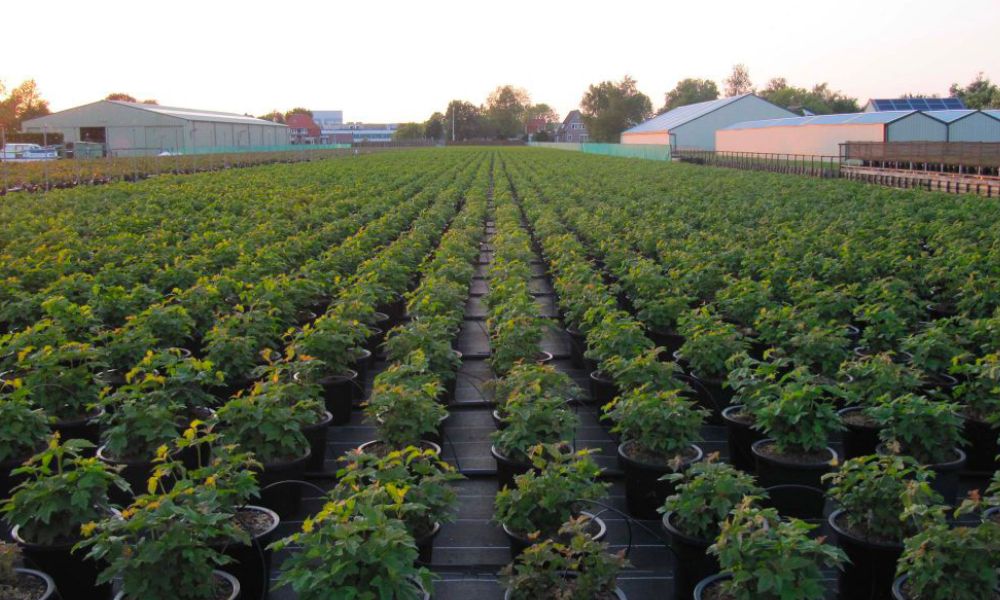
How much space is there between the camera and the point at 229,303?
11039mm

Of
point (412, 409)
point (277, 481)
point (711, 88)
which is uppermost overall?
point (711, 88)

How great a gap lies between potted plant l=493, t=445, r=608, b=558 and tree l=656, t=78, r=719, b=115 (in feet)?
494

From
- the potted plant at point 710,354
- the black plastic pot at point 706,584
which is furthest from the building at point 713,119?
the black plastic pot at point 706,584

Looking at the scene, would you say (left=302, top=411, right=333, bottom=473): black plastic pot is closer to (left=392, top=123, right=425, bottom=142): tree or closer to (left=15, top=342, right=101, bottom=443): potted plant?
(left=15, top=342, right=101, bottom=443): potted plant

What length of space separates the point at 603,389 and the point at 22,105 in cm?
12929

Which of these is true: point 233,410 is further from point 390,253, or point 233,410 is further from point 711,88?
point 711,88

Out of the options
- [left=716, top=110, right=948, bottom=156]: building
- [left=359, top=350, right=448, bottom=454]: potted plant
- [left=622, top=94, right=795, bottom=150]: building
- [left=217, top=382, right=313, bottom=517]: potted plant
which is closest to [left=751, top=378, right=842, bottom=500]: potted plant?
[left=359, top=350, right=448, bottom=454]: potted plant

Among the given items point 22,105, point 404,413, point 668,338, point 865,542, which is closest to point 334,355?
point 404,413

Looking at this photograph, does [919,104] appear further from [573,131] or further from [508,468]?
[573,131]

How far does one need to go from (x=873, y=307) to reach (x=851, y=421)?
2.04 meters

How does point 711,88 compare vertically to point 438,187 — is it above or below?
above

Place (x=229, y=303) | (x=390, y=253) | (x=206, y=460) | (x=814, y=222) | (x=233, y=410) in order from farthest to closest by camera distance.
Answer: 1. (x=814, y=222)
2. (x=390, y=253)
3. (x=229, y=303)
4. (x=206, y=460)
5. (x=233, y=410)

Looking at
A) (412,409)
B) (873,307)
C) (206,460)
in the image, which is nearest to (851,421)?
(873,307)

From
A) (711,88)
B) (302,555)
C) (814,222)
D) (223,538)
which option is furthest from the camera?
(711,88)
